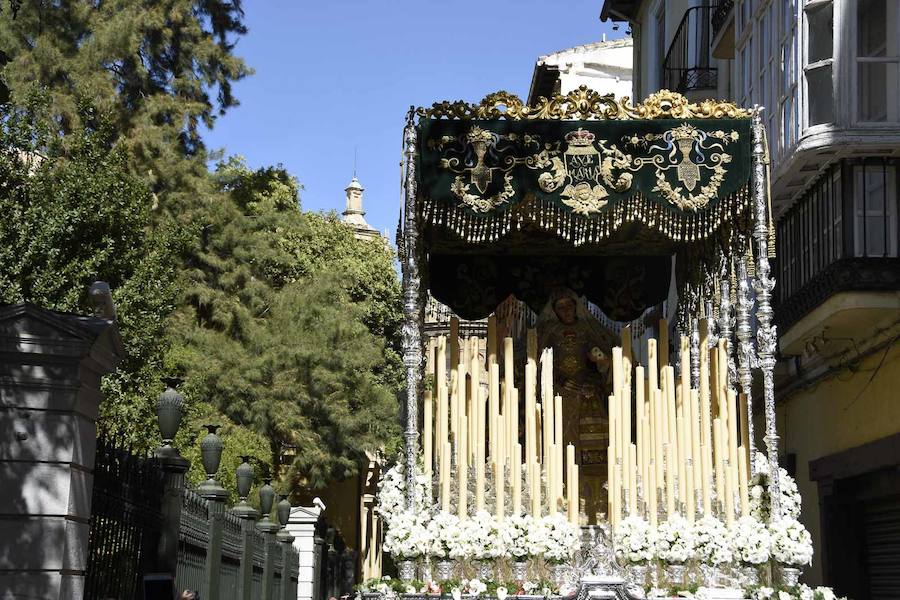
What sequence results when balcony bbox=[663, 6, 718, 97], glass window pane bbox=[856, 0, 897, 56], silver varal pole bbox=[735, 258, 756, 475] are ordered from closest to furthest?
silver varal pole bbox=[735, 258, 756, 475] → glass window pane bbox=[856, 0, 897, 56] → balcony bbox=[663, 6, 718, 97]

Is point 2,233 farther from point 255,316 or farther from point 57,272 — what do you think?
point 255,316

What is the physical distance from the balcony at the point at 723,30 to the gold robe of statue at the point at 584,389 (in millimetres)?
8107

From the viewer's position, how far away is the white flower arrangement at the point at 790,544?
420 inches

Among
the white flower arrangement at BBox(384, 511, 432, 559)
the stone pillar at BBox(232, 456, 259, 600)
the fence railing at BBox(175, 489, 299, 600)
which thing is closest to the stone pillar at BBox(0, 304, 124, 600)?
the fence railing at BBox(175, 489, 299, 600)

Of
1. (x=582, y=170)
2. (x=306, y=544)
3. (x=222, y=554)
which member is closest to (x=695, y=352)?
(x=582, y=170)

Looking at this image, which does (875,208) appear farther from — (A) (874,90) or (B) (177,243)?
(B) (177,243)

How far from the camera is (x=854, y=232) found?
14078 millimetres

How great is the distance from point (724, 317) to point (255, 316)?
18556 millimetres

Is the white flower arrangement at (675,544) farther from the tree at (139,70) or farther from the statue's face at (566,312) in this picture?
the tree at (139,70)

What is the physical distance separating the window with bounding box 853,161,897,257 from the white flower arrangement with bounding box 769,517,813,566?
13.8ft

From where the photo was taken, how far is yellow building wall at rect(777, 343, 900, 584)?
14312 mm

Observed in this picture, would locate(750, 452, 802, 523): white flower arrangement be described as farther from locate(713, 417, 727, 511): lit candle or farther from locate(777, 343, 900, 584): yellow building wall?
locate(777, 343, 900, 584): yellow building wall

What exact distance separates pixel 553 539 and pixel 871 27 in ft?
24.5

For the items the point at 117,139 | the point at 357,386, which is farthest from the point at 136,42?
the point at 357,386
